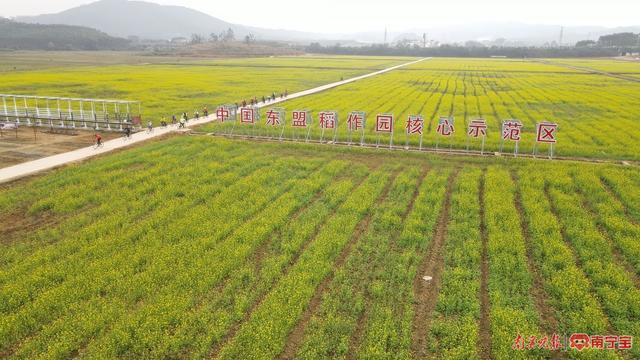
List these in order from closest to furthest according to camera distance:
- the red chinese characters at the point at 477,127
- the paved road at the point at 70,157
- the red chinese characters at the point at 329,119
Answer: the paved road at the point at 70,157 → the red chinese characters at the point at 477,127 → the red chinese characters at the point at 329,119

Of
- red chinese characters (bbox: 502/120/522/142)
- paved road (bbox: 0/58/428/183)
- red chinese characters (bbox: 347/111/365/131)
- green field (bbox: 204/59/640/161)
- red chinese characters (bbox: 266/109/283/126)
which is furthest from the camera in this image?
red chinese characters (bbox: 266/109/283/126)

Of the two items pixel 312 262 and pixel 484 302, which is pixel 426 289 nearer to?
pixel 484 302

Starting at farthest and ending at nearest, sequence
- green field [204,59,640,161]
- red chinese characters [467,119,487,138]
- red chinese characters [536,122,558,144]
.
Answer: green field [204,59,640,161]
red chinese characters [467,119,487,138]
red chinese characters [536,122,558,144]

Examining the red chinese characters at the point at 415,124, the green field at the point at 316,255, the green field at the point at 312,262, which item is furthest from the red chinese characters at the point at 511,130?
the red chinese characters at the point at 415,124

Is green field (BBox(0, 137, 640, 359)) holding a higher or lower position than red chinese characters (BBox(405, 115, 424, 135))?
lower

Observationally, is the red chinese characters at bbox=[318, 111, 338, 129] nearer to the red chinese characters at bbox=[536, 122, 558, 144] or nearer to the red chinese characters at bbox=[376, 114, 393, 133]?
the red chinese characters at bbox=[376, 114, 393, 133]

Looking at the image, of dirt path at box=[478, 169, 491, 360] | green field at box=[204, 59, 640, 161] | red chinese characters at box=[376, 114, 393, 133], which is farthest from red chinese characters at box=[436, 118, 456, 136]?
dirt path at box=[478, 169, 491, 360]

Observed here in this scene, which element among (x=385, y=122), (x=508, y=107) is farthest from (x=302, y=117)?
(x=508, y=107)

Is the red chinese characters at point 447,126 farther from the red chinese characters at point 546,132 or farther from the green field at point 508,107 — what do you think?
the red chinese characters at point 546,132
